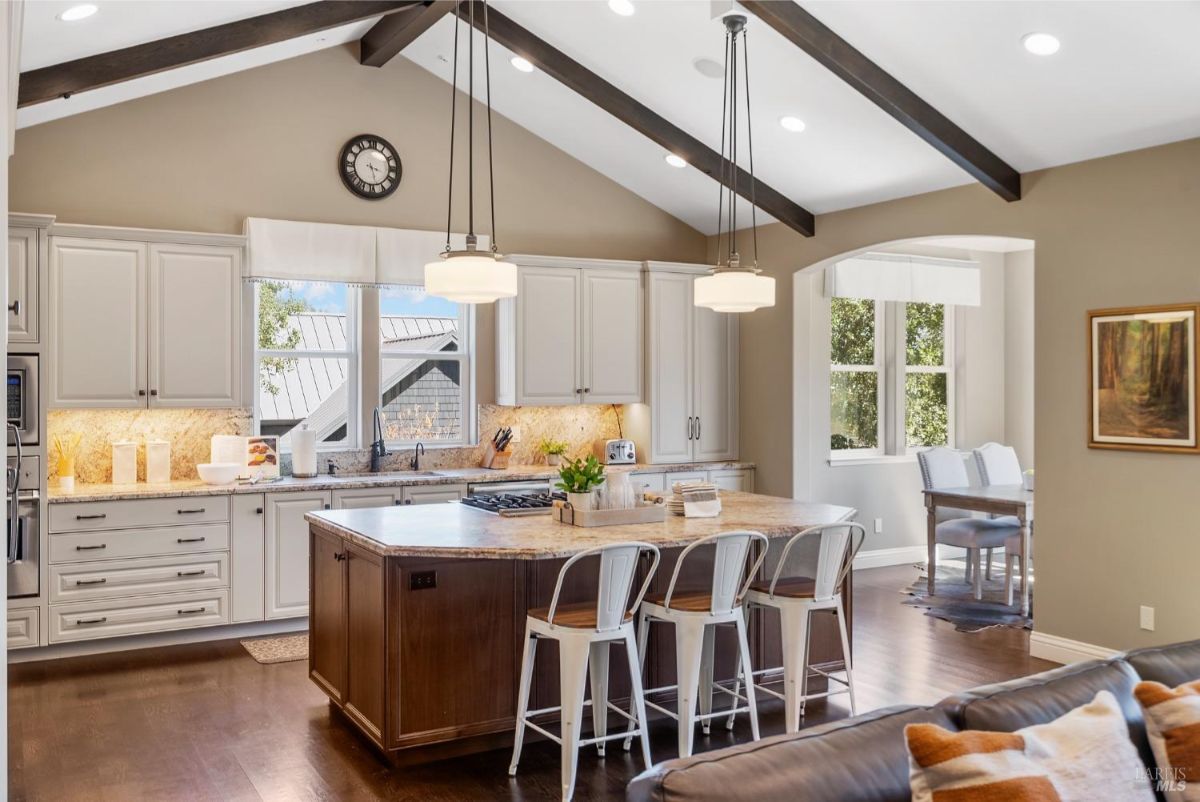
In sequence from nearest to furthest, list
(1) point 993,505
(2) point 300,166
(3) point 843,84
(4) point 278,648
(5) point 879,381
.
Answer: (3) point 843,84 → (4) point 278,648 → (2) point 300,166 → (1) point 993,505 → (5) point 879,381

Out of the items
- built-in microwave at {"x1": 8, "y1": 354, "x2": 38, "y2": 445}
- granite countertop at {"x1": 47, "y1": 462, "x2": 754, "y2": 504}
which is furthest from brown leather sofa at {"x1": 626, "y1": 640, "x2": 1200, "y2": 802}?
built-in microwave at {"x1": 8, "y1": 354, "x2": 38, "y2": 445}

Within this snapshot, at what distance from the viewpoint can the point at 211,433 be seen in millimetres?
6074

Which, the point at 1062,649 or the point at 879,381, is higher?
the point at 879,381

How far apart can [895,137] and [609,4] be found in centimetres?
170

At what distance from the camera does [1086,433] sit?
5.08 m

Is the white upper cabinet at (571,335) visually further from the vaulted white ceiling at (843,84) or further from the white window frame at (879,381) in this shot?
the white window frame at (879,381)

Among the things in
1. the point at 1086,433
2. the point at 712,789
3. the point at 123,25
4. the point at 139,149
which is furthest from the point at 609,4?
the point at 712,789

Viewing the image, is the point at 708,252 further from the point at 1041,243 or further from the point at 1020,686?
the point at 1020,686

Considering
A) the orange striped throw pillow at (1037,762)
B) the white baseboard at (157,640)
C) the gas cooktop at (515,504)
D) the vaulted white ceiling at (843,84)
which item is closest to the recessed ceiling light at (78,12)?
the vaulted white ceiling at (843,84)

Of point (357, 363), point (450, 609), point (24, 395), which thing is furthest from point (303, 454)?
point (450, 609)

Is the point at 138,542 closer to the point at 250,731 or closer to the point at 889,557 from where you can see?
the point at 250,731

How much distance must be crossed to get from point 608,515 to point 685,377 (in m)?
3.24

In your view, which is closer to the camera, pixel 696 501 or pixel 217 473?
pixel 696 501

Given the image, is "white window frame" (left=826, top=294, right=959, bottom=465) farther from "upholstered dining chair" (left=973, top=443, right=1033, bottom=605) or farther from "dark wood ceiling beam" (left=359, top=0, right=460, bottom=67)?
"dark wood ceiling beam" (left=359, top=0, right=460, bottom=67)
